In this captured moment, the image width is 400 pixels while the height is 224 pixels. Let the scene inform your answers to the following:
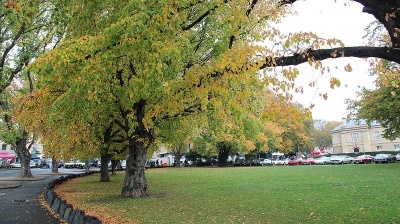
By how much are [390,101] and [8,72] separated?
31985 mm

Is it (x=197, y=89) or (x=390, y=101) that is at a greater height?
(x=390, y=101)

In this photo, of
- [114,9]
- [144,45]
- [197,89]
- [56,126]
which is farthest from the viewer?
[56,126]

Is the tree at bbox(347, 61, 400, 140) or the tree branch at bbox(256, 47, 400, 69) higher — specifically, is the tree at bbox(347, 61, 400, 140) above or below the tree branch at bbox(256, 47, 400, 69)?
above

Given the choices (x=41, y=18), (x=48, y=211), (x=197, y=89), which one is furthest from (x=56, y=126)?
(x=197, y=89)

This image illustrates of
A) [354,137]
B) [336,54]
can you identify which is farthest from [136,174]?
[354,137]

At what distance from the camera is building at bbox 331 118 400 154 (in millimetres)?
85606

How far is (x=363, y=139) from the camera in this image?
88.8 m

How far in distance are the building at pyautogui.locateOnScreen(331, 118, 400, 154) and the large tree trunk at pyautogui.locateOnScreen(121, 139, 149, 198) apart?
7847 centimetres

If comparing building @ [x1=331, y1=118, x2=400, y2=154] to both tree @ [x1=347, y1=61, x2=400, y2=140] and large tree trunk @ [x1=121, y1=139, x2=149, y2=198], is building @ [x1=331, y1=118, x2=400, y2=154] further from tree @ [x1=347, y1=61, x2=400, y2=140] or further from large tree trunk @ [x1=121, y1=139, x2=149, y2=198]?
large tree trunk @ [x1=121, y1=139, x2=149, y2=198]

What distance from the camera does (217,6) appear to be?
1015cm

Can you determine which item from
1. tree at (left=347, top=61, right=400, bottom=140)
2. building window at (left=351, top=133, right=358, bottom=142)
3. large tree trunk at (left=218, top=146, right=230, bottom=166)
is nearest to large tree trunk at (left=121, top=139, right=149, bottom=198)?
tree at (left=347, top=61, right=400, bottom=140)

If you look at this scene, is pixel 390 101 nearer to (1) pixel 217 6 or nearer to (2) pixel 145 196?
(2) pixel 145 196

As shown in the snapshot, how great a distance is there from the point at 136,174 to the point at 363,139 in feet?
275

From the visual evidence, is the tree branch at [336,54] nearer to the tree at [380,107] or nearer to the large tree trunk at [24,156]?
the tree at [380,107]
